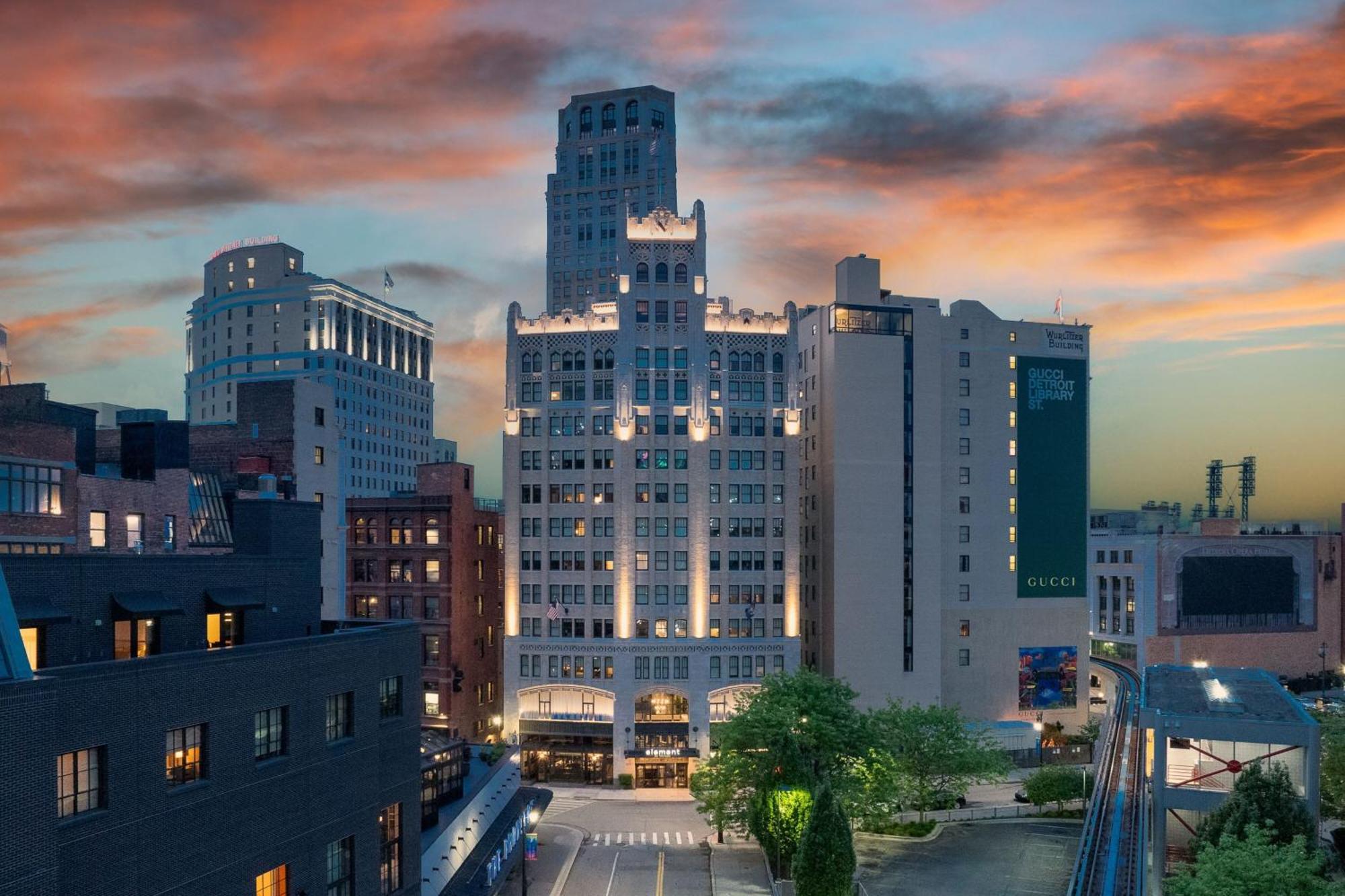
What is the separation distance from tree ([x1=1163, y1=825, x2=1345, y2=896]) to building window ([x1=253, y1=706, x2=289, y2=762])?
35111mm

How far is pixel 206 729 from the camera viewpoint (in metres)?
31.0

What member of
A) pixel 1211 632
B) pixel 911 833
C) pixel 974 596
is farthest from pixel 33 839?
pixel 1211 632

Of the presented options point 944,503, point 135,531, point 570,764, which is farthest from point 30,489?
point 944,503

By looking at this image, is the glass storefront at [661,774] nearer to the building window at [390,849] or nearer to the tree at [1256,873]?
the building window at [390,849]

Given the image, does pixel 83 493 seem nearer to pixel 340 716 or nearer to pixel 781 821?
pixel 340 716

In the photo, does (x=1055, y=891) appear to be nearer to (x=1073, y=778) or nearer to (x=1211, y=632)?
(x=1073, y=778)

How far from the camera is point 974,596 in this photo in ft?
350

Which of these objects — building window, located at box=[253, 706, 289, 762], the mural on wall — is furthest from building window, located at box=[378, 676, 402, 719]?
the mural on wall

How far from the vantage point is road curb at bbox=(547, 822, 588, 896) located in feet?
198

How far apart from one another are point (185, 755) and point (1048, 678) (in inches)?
3753

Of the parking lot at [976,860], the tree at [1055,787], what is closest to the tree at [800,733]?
the parking lot at [976,860]

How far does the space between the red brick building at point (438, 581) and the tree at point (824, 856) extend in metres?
48.9

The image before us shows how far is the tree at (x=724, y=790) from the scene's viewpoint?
65438 mm

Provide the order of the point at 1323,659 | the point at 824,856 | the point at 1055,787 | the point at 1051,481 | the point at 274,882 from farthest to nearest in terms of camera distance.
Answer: the point at 1323,659, the point at 1051,481, the point at 1055,787, the point at 824,856, the point at 274,882
